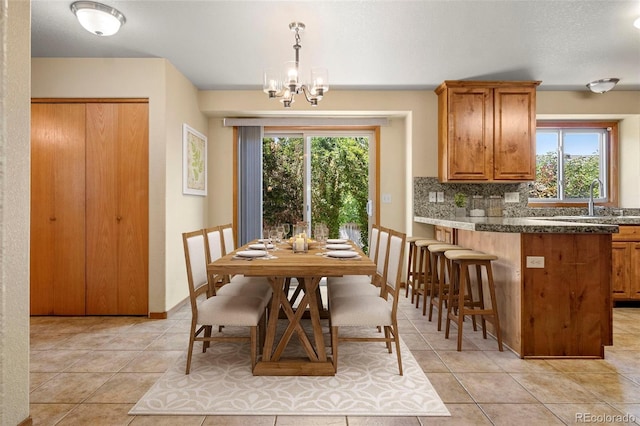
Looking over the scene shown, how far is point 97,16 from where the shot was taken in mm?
2539

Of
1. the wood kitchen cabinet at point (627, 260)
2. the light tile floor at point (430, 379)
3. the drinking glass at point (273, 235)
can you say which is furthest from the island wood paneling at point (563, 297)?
the wood kitchen cabinet at point (627, 260)

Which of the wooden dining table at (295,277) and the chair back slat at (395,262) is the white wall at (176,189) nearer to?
the wooden dining table at (295,277)

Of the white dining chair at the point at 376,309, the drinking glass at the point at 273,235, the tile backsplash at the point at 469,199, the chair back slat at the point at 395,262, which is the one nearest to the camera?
the white dining chair at the point at 376,309

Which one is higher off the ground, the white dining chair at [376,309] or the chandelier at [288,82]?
the chandelier at [288,82]

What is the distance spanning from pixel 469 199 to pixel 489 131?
0.84 metres

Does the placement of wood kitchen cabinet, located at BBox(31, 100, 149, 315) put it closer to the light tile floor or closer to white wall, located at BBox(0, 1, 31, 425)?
the light tile floor

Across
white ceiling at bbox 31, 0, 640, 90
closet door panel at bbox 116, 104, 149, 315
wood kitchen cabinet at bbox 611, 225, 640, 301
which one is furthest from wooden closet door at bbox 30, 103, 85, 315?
wood kitchen cabinet at bbox 611, 225, 640, 301

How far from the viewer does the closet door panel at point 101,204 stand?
343cm

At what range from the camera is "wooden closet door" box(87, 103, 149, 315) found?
3432 millimetres

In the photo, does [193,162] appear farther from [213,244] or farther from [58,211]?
[213,244]

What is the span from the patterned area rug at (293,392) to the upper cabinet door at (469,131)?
2.45m

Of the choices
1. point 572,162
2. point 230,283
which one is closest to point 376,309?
point 230,283

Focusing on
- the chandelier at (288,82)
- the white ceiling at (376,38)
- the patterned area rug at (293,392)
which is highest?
the white ceiling at (376,38)

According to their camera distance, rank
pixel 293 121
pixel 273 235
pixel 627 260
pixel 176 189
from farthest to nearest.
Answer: pixel 293 121
pixel 627 260
pixel 176 189
pixel 273 235
